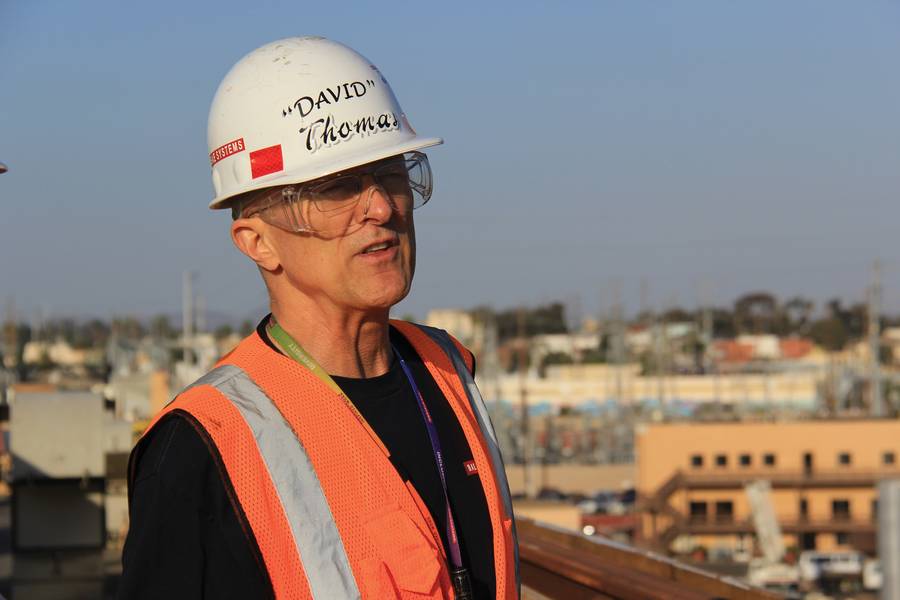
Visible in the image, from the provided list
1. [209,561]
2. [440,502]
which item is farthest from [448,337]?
[209,561]

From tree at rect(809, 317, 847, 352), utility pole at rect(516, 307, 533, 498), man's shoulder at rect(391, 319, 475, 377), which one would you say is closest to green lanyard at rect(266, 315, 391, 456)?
man's shoulder at rect(391, 319, 475, 377)

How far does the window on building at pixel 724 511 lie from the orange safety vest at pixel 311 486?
34.3 meters

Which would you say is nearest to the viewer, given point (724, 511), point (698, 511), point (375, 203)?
point (375, 203)

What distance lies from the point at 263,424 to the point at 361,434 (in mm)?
165

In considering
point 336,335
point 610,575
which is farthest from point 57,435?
point 336,335

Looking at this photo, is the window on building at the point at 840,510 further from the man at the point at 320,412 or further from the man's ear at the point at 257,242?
the man's ear at the point at 257,242

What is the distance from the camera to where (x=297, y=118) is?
6.80 feet

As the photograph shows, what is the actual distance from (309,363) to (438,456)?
0.86ft

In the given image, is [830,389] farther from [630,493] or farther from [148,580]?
[148,580]

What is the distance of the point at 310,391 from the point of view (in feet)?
6.41

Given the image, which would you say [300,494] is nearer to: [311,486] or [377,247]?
[311,486]

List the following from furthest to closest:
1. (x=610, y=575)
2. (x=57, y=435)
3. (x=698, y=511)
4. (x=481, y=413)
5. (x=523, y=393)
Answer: (x=523, y=393)
(x=698, y=511)
(x=57, y=435)
(x=610, y=575)
(x=481, y=413)

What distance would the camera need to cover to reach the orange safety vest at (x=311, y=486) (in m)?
1.77

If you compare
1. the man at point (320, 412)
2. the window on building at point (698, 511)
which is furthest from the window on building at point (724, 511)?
the man at point (320, 412)
